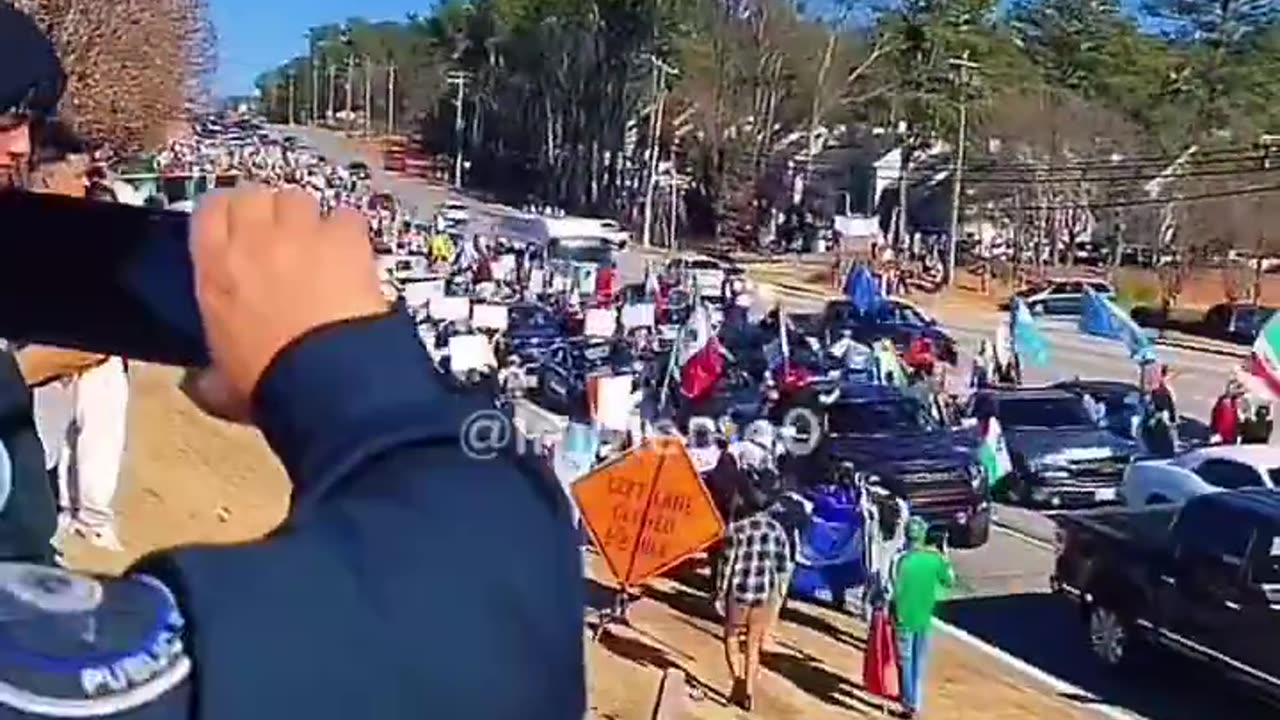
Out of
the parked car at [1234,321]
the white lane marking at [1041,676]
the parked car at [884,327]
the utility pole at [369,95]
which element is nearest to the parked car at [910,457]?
the white lane marking at [1041,676]

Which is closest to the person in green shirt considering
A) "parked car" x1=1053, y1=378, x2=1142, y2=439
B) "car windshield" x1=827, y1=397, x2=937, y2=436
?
"car windshield" x1=827, y1=397, x2=937, y2=436

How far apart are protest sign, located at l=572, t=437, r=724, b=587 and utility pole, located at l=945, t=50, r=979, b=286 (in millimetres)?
43913

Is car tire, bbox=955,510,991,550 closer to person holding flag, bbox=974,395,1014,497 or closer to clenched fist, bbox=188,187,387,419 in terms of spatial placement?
person holding flag, bbox=974,395,1014,497

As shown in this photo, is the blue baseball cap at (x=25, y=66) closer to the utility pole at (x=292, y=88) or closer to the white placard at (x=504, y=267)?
the white placard at (x=504, y=267)

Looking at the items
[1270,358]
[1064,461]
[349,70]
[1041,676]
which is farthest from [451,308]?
[349,70]

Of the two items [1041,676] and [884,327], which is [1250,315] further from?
[1041,676]

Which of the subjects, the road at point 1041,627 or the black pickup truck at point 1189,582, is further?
the road at point 1041,627

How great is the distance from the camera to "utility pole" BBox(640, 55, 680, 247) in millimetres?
72688

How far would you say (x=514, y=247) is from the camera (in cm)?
4675

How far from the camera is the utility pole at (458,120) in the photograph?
89938 mm

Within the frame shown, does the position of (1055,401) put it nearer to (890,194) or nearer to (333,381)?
(333,381)

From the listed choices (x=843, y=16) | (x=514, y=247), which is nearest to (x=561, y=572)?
(x=514, y=247)

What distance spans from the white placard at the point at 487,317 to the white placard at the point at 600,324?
3148mm

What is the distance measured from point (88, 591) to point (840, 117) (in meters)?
73.3
